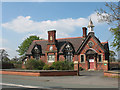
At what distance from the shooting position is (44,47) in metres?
47.0

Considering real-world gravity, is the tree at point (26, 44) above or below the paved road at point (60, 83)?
above

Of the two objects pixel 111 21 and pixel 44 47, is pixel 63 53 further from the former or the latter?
pixel 111 21

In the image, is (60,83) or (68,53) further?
(68,53)

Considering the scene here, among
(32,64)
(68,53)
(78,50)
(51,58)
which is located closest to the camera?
(32,64)

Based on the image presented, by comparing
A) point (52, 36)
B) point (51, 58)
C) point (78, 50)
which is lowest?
point (51, 58)

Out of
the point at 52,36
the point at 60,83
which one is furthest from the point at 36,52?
the point at 60,83

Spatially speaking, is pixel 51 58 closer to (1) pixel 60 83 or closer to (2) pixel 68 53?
(2) pixel 68 53

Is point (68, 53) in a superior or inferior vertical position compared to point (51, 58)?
superior

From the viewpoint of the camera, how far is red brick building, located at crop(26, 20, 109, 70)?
3816 centimetres

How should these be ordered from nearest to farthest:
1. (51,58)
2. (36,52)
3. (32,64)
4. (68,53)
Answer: (32,64), (68,53), (51,58), (36,52)

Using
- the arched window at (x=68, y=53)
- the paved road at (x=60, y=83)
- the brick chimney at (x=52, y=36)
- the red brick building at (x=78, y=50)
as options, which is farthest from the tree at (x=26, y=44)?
the paved road at (x=60, y=83)

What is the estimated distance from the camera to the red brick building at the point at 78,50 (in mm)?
38156

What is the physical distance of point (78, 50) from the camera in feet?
132

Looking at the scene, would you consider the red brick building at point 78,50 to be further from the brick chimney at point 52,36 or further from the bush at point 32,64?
the bush at point 32,64
